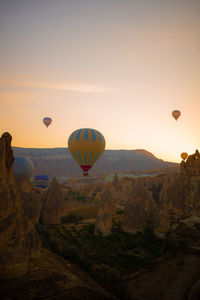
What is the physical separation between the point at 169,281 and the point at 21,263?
11699 mm

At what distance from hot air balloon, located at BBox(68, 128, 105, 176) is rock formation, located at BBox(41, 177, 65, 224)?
6.26 metres

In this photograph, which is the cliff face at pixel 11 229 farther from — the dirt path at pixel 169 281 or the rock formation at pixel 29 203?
the rock formation at pixel 29 203

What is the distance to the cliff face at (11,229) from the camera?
405 inches

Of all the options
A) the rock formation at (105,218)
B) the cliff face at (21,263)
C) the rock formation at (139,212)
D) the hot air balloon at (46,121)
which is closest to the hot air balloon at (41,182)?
the hot air balloon at (46,121)

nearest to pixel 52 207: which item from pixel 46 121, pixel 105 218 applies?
pixel 105 218

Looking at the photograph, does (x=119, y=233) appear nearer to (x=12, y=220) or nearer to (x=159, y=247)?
(x=159, y=247)

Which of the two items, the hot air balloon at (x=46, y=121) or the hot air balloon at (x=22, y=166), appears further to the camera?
the hot air balloon at (x=46, y=121)

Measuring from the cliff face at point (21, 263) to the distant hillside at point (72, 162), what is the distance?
119m

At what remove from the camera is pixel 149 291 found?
1608 cm

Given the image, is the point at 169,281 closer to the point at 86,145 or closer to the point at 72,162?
the point at 86,145

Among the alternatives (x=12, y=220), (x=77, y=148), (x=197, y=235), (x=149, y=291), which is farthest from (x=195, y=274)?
(x=77, y=148)

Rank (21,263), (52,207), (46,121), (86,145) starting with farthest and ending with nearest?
(46,121) < (86,145) < (52,207) < (21,263)

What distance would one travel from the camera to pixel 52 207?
3025 centimetres

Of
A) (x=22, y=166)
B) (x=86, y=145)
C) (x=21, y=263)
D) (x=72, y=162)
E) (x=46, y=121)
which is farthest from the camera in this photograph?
(x=72, y=162)
